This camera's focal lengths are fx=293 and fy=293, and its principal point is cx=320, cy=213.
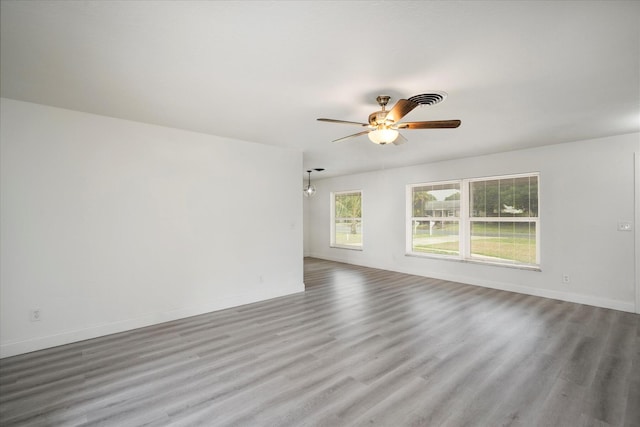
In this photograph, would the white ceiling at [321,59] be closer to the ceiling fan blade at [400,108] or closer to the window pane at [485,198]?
the ceiling fan blade at [400,108]

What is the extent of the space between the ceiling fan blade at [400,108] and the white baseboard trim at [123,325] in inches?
135

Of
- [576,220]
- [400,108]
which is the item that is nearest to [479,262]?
[576,220]

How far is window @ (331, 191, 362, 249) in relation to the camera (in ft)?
26.8

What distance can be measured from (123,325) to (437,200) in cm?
595

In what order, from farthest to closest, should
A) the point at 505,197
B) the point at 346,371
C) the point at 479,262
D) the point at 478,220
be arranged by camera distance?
the point at 478,220 < the point at 479,262 < the point at 505,197 < the point at 346,371

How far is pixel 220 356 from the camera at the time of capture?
286 cm

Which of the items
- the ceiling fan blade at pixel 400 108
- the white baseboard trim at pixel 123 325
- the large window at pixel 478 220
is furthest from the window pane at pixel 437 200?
the ceiling fan blade at pixel 400 108

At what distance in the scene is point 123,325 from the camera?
3502mm

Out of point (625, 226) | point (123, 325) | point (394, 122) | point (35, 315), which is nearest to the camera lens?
point (394, 122)

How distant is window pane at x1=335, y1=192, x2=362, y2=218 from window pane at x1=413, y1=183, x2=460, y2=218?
1.71 m

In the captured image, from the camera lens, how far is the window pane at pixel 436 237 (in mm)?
6168

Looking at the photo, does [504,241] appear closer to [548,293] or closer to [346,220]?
[548,293]

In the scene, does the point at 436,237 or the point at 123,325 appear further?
the point at 436,237


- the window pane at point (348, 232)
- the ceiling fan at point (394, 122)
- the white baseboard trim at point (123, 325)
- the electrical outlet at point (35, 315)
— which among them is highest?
the ceiling fan at point (394, 122)
